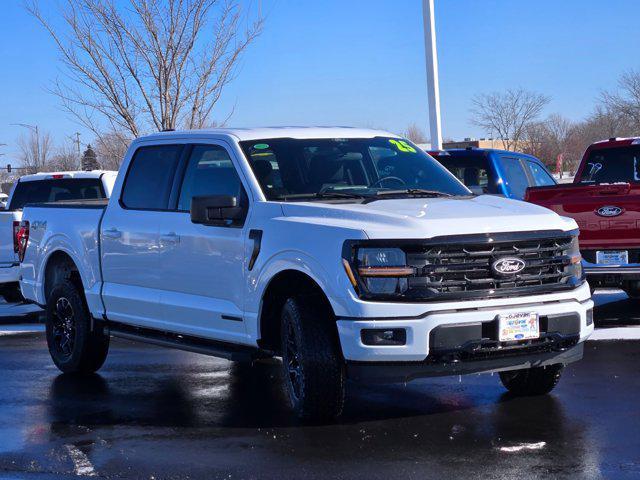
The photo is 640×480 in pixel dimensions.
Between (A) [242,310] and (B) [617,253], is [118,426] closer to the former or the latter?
(A) [242,310]

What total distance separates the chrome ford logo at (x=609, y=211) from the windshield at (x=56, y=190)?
6.45m

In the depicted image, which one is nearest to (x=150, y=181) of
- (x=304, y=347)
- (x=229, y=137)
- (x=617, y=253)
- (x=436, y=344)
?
(x=229, y=137)

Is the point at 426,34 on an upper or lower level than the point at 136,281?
upper

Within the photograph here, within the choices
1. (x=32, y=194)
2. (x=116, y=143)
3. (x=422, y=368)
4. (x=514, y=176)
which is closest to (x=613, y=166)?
(x=514, y=176)

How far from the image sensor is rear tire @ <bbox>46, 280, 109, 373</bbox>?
29.6 feet

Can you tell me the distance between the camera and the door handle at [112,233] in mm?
8492

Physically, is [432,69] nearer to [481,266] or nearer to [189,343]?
[189,343]

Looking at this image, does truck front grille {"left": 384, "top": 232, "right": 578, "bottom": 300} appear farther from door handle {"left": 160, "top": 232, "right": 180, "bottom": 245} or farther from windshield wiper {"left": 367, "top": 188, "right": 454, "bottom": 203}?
door handle {"left": 160, "top": 232, "right": 180, "bottom": 245}

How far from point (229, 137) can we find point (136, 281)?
4.62 feet

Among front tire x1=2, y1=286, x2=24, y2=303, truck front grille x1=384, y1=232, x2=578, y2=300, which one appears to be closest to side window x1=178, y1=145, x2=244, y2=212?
truck front grille x1=384, y1=232, x2=578, y2=300

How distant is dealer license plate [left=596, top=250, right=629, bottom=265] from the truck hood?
3.57 metres

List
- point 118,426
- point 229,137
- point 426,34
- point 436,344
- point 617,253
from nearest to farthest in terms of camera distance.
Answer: point 436,344
point 118,426
point 229,137
point 617,253
point 426,34

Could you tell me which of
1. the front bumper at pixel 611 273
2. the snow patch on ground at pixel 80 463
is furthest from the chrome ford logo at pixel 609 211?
the snow patch on ground at pixel 80 463

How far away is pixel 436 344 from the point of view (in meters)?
6.27
